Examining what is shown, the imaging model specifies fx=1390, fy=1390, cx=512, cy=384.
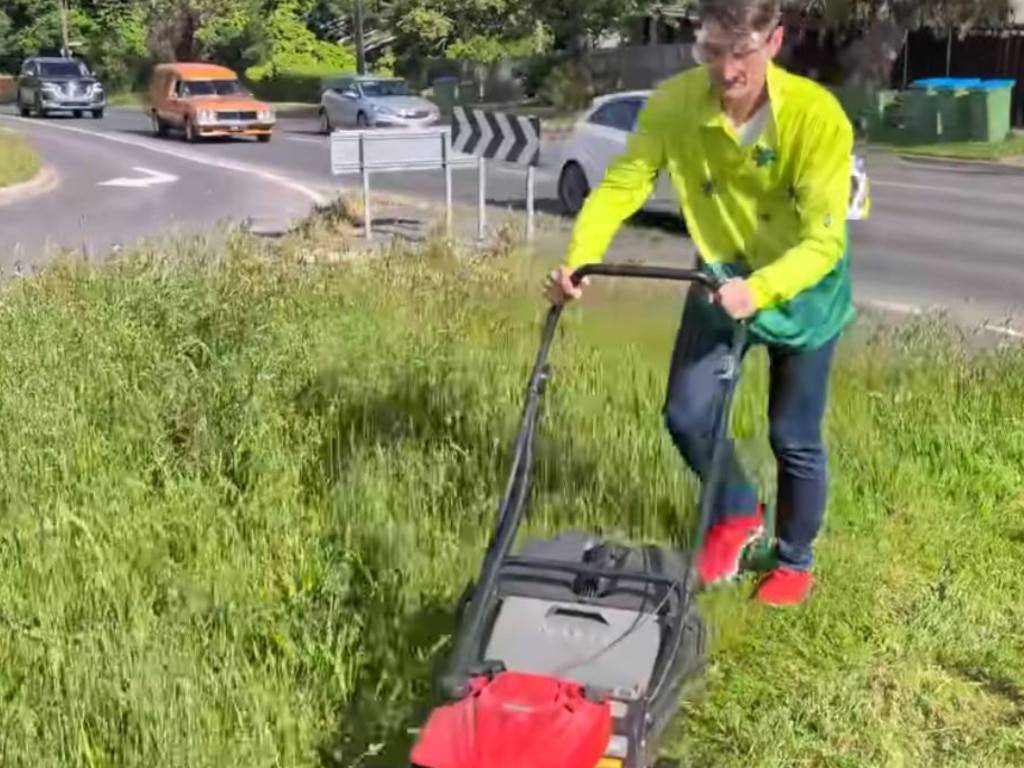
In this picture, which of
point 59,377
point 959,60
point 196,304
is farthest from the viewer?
point 959,60

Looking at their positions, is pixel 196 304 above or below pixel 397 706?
above

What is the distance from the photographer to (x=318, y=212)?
645 inches

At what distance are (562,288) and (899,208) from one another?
14.4 metres

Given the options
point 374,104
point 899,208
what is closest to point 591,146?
point 899,208

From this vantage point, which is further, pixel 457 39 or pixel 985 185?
pixel 457 39

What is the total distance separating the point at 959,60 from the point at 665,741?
2613 cm

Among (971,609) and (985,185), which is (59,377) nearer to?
(971,609)

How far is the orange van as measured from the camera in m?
31.3

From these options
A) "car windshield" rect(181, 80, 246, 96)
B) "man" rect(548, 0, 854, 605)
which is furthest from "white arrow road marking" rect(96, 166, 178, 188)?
"man" rect(548, 0, 854, 605)

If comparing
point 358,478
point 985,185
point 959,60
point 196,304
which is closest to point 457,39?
point 959,60

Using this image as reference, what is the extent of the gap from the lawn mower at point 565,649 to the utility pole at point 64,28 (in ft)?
212

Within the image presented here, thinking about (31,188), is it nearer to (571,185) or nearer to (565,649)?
(571,185)

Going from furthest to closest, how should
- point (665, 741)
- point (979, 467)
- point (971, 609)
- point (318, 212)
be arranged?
point (318, 212) → point (979, 467) → point (971, 609) → point (665, 741)

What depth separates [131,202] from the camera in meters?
19.6
